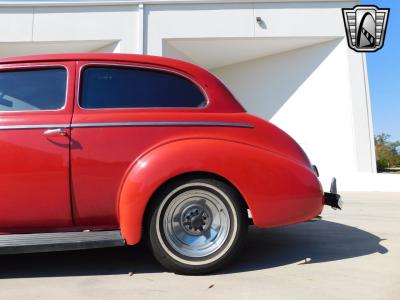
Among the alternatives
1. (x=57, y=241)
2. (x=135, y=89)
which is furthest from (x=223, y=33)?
(x=57, y=241)

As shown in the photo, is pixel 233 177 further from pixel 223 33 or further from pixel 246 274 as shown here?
pixel 223 33

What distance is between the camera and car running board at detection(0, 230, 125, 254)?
8.41 ft

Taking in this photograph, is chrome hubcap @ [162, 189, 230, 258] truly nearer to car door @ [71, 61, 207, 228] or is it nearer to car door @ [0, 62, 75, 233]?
car door @ [71, 61, 207, 228]

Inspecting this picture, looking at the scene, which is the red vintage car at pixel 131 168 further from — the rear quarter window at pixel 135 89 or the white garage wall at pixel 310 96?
the white garage wall at pixel 310 96

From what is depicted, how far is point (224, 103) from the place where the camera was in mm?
3133

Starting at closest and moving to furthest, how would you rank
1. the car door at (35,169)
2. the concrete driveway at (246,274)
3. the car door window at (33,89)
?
1. the concrete driveway at (246,274)
2. the car door at (35,169)
3. the car door window at (33,89)

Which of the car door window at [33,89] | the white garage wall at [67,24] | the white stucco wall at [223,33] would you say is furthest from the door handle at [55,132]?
the white garage wall at [67,24]

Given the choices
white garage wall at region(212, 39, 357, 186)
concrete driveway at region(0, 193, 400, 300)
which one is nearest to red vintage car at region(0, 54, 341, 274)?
concrete driveway at region(0, 193, 400, 300)

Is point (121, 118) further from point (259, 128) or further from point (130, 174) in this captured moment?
point (259, 128)

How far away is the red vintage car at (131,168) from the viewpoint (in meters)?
2.76

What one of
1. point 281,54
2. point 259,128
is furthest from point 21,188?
point 281,54

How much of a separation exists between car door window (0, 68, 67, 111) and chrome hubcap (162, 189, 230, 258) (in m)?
1.22

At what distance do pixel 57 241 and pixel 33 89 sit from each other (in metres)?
1.24

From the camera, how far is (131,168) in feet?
9.27
